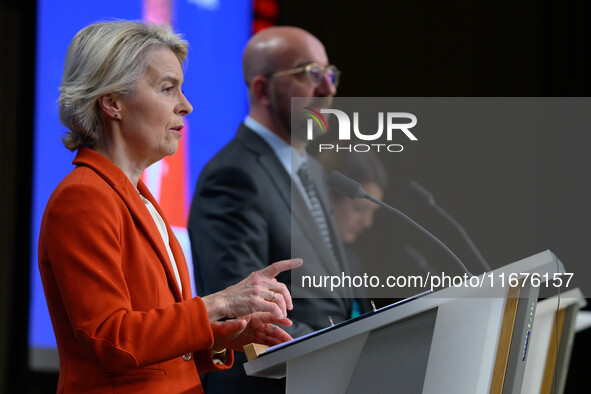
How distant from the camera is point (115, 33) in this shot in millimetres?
1454

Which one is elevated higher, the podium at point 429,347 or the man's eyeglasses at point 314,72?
the man's eyeglasses at point 314,72

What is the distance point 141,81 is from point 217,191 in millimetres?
924

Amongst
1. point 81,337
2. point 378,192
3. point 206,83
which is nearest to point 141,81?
point 81,337

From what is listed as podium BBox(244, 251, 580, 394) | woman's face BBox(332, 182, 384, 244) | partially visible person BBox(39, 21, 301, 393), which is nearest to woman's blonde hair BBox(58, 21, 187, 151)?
partially visible person BBox(39, 21, 301, 393)

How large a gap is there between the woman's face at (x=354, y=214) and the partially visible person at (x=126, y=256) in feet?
4.15

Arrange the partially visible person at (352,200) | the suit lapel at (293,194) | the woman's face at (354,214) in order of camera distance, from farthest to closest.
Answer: the woman's face at (354,214) → the partially visible person at (352,200) → the suit lapel at (293,194)

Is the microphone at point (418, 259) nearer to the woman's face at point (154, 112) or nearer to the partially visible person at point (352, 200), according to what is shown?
the partially visible person at point (352, 200)

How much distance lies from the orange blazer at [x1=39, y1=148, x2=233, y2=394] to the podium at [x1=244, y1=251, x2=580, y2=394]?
20 cm

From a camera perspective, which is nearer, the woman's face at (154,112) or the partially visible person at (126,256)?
the partially visible person at (126,256)

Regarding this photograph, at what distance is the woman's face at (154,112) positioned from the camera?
1.46 m

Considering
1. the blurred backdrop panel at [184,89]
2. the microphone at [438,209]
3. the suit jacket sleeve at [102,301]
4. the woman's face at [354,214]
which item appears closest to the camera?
the suit jacket sleeve at [102,301]

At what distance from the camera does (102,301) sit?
1.23m

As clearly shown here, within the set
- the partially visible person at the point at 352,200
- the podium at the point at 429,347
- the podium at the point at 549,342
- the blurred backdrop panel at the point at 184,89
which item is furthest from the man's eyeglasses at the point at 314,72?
the podium at the point at 429,347

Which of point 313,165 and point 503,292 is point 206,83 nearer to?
point 313,165
